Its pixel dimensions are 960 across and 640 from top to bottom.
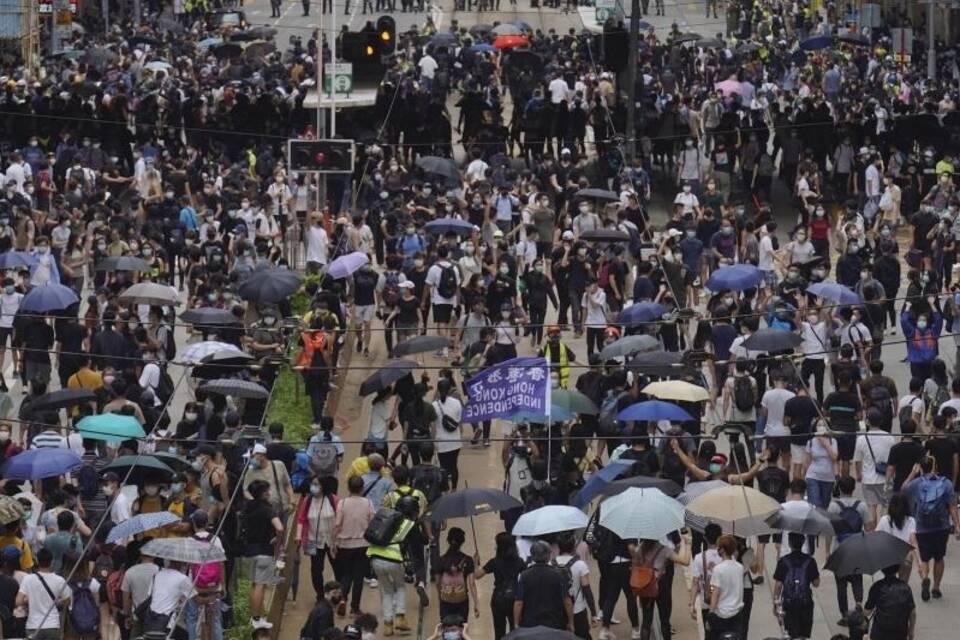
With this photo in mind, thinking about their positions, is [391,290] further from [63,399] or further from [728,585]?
[728,585]

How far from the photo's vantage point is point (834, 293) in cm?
2888

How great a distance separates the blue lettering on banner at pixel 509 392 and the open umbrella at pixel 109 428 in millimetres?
2945

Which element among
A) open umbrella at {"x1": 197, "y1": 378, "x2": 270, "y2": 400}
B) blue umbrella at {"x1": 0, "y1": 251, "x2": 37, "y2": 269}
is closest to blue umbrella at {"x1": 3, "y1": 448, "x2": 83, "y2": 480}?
open umbrella at {"x1": 197, "y1": 378, "x2": 270, "y2": 400}

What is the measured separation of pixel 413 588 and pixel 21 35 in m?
40.1

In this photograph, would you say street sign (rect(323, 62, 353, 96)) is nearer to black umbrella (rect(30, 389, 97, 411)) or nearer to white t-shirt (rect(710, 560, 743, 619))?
black umbrella (rect(30, 389, 97, 411))

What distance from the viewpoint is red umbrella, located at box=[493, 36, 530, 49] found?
55.3 meters

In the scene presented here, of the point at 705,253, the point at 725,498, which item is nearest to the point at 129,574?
the point at 725,498

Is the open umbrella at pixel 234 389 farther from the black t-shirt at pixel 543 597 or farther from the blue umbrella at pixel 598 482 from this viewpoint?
the black t-shirt at pixel 543 597

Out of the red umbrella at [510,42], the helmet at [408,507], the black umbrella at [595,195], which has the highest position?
the red umbrella at [510,42]

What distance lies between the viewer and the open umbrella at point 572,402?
2453 centimetres

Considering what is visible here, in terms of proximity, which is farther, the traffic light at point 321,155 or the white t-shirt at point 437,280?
the traffic light at point 321,155

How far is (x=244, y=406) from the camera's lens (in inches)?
1017

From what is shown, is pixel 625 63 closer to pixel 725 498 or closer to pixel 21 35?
pixel 21 35

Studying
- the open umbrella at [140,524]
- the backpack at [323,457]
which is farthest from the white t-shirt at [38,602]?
the backpack at [323,457]
